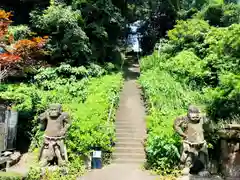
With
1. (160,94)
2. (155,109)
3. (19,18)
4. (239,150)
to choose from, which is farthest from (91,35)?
(239,150)

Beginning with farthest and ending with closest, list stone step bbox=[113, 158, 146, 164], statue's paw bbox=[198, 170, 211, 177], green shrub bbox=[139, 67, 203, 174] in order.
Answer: stone step bbox=[113, 158, 146, 164] < green shrub bbox=[139, 67, 203, 174] < statue's paw bbox=[198, 170, 211, 177]

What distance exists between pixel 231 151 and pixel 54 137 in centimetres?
455

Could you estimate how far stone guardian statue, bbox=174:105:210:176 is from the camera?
982 cm

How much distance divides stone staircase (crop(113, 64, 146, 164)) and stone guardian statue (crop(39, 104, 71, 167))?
254 cm

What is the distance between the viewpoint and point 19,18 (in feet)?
76.4

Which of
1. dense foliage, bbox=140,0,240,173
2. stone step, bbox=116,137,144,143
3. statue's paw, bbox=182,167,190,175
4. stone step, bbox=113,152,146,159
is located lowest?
statue's paw, bbox=182,167,190,175

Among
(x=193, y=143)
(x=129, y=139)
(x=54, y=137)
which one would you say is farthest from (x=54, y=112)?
(x=129, y=139)

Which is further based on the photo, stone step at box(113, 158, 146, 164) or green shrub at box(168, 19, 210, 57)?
green shrub at box(168, 19, 210, 57)

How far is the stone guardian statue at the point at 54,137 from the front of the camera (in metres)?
10.1

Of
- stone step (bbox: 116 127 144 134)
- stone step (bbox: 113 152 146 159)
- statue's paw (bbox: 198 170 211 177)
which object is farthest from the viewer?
stone step (bbox: 116 127 144 134)

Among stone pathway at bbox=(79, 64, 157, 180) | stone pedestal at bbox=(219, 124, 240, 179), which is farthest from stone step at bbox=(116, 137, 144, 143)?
stone pedestal at bbox=(219, 124, 240, 179)

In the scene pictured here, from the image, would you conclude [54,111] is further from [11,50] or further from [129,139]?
[11,50]

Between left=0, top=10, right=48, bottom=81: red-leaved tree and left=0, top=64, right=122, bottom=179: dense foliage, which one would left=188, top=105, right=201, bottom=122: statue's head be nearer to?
left=0, top=64, right=122, bottom=179: dense foliage

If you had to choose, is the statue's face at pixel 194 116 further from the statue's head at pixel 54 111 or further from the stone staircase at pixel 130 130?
the statue's head at pixel 54 111
